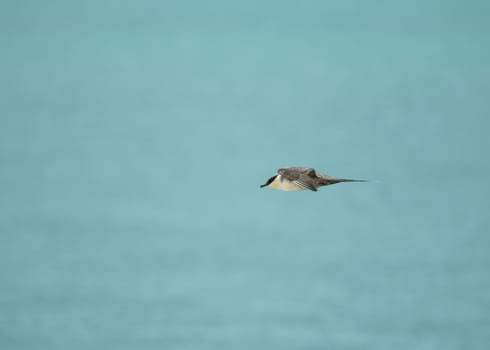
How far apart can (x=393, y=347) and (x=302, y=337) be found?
8.59 ft

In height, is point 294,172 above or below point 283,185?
above

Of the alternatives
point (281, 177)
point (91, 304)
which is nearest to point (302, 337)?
point (91, 304)

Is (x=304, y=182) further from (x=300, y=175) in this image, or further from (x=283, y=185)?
(x=283, y=185)

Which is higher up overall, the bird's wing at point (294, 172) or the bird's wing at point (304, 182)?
the bird's wing at point (294, 172)

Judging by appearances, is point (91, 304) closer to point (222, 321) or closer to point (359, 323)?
point (222, 321)

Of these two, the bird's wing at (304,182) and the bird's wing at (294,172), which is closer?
the bird's wing at (304,182)

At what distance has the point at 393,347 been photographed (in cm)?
3653

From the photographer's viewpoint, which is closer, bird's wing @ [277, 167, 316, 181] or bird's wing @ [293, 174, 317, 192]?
bird's wing @ [293, 174, 317, 192]

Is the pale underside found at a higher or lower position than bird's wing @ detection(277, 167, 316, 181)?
lower

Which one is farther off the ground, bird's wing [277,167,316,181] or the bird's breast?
bird's wing [277,167,316,181]

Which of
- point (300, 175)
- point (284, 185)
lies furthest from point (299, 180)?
point (284, 185)

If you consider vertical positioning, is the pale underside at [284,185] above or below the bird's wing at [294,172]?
below

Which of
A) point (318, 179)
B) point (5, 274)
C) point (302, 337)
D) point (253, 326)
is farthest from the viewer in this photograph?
point (5, 274)

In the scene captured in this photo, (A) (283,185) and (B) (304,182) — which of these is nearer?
(B) (304,182)
